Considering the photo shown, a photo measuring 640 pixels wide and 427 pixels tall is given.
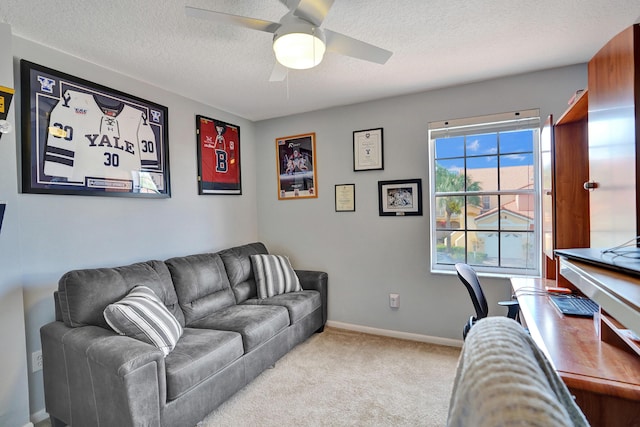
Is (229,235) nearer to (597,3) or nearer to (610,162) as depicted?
(610,162)

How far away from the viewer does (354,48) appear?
5.73ft

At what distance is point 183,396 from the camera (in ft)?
5.83

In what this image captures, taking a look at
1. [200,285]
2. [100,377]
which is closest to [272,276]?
[200,285]

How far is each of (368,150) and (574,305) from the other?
2.14 metres

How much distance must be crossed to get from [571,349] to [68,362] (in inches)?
98.7

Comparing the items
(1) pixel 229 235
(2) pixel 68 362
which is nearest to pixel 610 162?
(2) pixel 68 362

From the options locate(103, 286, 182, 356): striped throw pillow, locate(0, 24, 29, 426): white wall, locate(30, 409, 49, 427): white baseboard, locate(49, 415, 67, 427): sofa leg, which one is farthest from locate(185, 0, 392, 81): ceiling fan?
locate(30, 409, 49, 427): white baseboard

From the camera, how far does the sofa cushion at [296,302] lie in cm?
286

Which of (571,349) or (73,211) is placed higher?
(73,211)

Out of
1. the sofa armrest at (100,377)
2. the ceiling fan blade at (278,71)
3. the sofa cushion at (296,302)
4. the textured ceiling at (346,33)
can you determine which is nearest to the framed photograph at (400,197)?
the textured ceiling at (346,33)

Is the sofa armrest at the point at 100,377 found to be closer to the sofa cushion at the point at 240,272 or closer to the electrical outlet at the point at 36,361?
the electrical outlet at the point at 36,361

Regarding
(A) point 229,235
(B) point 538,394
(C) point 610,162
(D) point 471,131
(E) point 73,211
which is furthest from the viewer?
(A) point 229,235

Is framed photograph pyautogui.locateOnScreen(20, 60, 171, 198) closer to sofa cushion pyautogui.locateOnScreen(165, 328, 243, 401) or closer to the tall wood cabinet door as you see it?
sofa cushion pyautogui.locateOnScreen(165, 328, 243, 401)

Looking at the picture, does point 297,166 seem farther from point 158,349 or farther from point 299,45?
point 158,349
